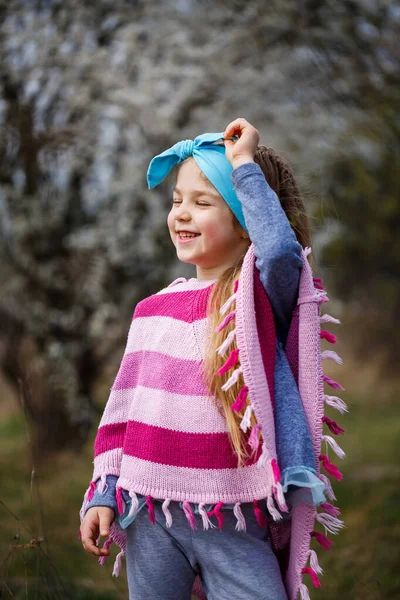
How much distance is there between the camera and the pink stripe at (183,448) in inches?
66.7

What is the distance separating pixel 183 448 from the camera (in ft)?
5.65

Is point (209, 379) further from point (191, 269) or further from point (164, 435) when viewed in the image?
point (191, 269)

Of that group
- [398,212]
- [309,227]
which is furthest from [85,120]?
[309,227]

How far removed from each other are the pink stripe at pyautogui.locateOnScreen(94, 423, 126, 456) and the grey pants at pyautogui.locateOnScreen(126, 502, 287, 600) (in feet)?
0.62

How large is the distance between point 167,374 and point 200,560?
46cm

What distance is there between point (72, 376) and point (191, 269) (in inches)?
50.0

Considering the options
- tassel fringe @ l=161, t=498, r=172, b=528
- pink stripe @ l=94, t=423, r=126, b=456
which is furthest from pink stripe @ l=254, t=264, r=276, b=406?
pink stripe @ l=94, t=423, r=126, b=456

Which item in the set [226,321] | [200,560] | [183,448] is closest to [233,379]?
[226,321]

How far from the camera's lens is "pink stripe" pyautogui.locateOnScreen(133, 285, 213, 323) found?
1.83 metres

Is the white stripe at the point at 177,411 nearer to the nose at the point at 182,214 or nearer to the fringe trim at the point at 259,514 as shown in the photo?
the fringe trim at the point at 259,514

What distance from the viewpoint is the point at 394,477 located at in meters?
5.19

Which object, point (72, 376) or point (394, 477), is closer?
point (394, 477)

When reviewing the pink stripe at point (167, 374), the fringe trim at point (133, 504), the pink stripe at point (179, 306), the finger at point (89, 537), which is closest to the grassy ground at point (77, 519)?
Result: the finger at point (89, 537)

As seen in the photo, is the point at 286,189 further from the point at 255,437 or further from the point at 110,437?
the point at 110,437
